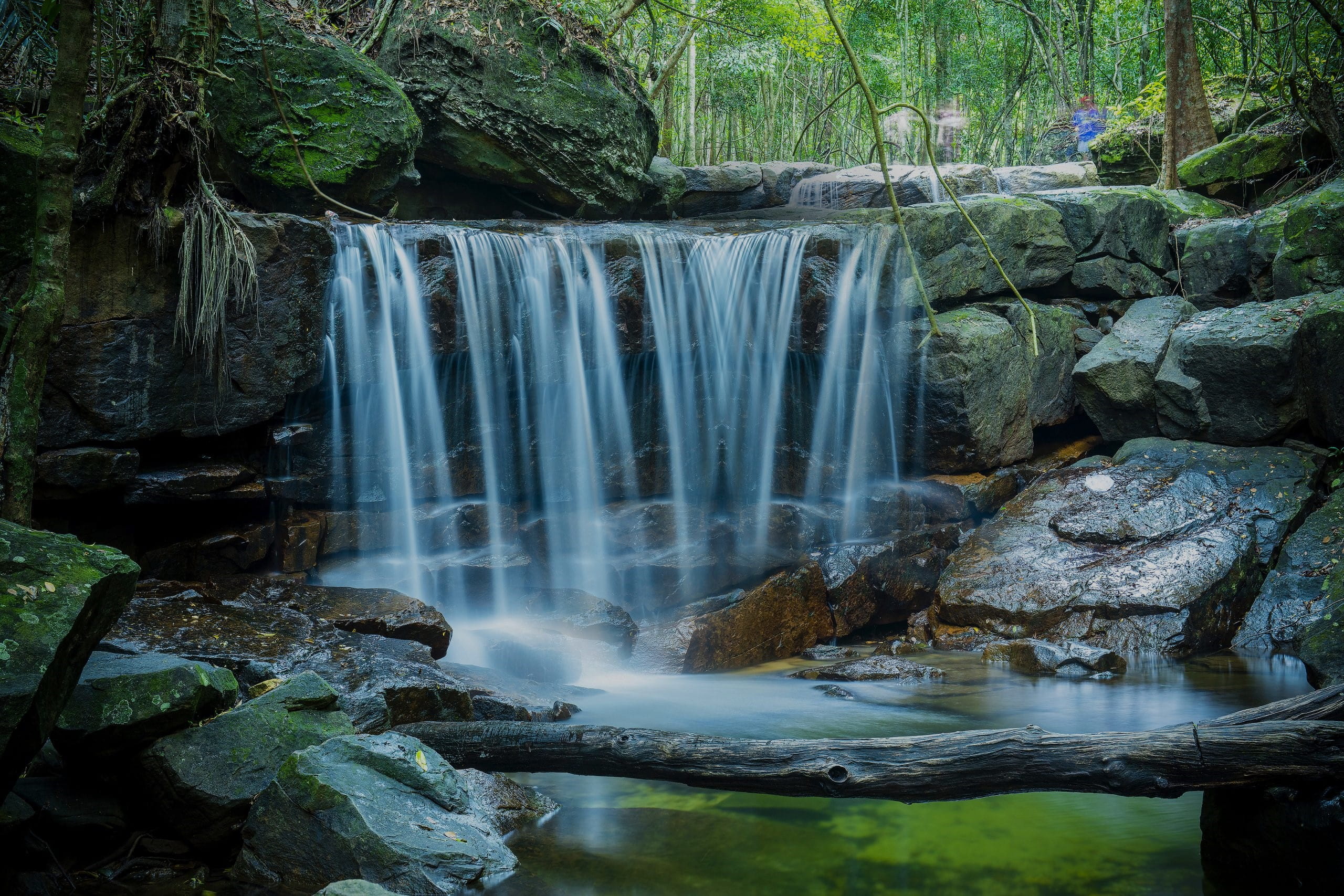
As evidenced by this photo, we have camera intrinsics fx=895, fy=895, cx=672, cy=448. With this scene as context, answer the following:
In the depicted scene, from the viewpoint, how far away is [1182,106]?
1200cm

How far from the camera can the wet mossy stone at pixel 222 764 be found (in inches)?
134

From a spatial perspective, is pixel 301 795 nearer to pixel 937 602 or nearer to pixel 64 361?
pixel 64 361

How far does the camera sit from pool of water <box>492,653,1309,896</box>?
3.52 m

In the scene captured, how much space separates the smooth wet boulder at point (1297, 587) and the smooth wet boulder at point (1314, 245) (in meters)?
2.58

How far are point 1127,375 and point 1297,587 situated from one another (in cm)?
285

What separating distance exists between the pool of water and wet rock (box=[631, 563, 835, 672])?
59.4 inches

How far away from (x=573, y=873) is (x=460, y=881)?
0.50 meters

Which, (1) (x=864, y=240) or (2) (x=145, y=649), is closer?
(2) (x=145, y=649)

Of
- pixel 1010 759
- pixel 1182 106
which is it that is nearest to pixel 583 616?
pixel 1010 759

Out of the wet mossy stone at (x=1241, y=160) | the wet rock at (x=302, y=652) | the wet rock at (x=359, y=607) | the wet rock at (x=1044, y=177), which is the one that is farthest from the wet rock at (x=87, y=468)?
the wet rock at (x=1044, y=177)

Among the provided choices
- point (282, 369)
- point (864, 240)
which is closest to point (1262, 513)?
point (864, 240)

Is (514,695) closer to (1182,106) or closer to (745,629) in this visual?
(745,629)

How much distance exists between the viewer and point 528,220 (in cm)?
1050

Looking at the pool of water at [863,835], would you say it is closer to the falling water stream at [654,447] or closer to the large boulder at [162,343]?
the falling water stream at [654,447]
